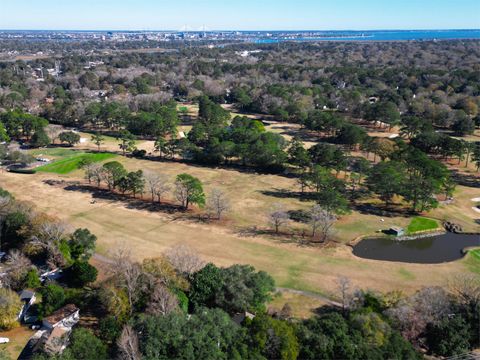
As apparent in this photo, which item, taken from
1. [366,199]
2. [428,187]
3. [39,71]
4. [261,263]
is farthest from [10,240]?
[39,71]

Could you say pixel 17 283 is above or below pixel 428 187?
below

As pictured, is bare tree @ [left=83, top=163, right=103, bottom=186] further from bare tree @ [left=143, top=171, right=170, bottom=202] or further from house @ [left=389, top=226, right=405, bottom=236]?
house @ [left=389, top=226, right=405, bottom=236]

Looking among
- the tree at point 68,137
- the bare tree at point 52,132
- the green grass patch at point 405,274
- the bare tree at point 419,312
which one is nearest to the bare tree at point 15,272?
the bare tree at point 419,312

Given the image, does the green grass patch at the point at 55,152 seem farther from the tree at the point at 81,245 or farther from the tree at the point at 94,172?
the tree at the point at 81,245

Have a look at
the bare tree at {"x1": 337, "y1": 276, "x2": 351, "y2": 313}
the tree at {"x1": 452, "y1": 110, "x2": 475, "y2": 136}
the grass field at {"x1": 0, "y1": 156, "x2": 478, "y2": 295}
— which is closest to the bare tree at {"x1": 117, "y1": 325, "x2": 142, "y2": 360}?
the grass field at {"x1": 0, "y1": 156, "x2": 478, "y2": 295}

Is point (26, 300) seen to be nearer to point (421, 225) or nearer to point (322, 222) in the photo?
point (322, 222)

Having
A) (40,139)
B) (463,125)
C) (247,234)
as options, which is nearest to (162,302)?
(247,234)

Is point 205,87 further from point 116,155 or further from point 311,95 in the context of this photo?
point 116,155
